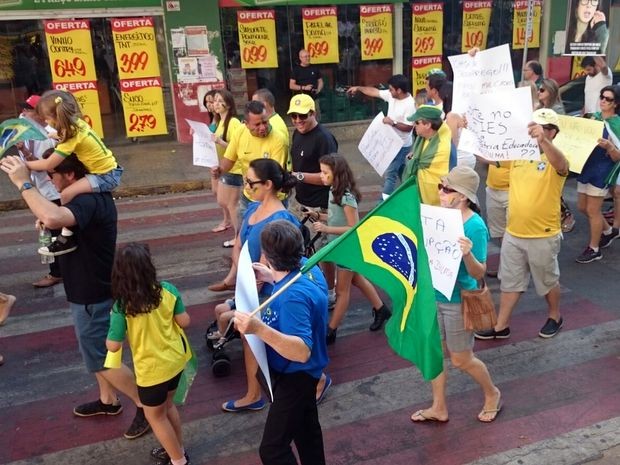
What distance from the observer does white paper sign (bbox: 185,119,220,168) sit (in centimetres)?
775

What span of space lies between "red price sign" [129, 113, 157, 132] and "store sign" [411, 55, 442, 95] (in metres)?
6.12

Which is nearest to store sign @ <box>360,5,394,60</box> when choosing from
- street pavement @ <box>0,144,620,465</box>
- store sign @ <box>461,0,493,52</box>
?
store sign @ <box>461,0,493,52</box>

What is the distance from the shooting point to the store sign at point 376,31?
13.8 m

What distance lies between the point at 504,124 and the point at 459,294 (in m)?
1.66

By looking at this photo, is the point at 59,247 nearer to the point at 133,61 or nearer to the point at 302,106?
the point at 302,106

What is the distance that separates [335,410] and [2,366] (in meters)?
3.00

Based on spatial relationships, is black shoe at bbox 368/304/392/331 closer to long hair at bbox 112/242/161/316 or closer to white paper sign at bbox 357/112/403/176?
white paper sign at bbox 357/112/403/176

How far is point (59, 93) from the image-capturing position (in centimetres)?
442

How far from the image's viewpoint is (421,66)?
1466 centimetres

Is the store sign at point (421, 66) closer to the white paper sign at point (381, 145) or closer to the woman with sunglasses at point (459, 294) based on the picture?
the white paper sign at point (381, 145)

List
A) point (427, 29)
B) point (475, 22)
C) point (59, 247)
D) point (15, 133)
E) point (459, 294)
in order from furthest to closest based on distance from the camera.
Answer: point (475, 22), point (427, 29), point (15, 133), point (459, 294), point (59, 247)

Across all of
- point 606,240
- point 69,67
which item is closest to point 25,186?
point 606,240

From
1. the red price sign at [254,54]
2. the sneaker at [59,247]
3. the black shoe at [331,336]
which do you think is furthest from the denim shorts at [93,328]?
the red price sign at [254,54]

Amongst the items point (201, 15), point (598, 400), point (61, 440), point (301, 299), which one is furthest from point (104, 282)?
point (201, 15)
